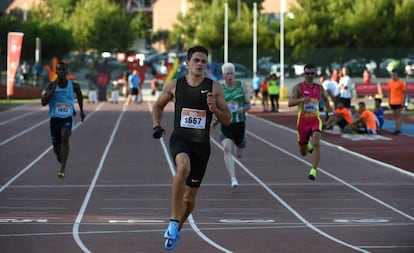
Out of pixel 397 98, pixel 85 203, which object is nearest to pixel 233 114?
pixel 85 203

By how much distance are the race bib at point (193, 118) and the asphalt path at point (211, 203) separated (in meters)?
1.23

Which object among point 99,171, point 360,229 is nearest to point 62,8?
point 99,171

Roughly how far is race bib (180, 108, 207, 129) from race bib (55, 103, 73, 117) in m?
7.40

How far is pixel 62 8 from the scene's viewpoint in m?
111

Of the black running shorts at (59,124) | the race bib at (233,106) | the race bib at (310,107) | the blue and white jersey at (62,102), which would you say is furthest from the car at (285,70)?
A: the race bib at (233,106)

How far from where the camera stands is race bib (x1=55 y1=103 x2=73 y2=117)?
17.8 meters

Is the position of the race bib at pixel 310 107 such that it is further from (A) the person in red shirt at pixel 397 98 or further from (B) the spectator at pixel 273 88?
(B) the spectator at pixel 273 88

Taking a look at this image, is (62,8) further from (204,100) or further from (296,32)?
(204,100)

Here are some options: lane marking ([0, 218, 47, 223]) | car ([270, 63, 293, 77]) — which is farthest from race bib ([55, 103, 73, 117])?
car ([270, 63, 293, 77])

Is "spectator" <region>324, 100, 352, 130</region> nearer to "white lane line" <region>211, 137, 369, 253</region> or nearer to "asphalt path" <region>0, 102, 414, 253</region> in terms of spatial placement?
"asphalt path" <region>0, 102, 414, 253</region>

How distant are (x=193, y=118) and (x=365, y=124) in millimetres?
20140

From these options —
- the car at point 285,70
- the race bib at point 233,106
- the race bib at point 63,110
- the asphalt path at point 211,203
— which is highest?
the car at point 285,70

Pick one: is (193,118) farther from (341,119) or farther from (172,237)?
(341,119)

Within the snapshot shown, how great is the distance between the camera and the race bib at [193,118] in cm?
1060
